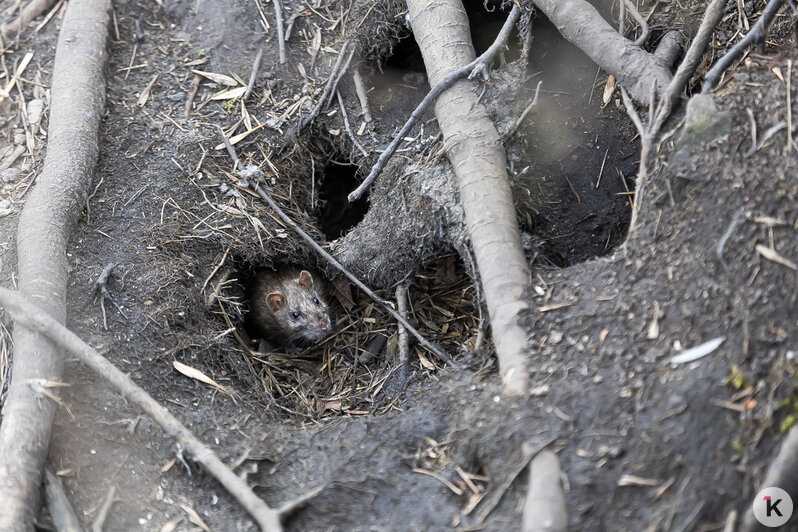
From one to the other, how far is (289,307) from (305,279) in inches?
11.5

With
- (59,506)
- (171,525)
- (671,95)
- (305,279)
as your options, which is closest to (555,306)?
(671,95)

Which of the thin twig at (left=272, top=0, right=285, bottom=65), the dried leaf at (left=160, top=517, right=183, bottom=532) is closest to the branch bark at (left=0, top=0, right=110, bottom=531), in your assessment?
the dried leaf at (left=160, top=517, right=183, bottom=532)

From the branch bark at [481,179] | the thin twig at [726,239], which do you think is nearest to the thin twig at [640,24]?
the branch bark at [481,179]

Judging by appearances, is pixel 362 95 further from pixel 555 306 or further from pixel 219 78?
pixel 555 306

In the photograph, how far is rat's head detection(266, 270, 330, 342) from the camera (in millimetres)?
5770

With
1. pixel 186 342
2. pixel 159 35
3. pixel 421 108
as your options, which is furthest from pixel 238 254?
pixel 159 35

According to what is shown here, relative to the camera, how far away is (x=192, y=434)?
136 inches

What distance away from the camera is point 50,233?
4207mm

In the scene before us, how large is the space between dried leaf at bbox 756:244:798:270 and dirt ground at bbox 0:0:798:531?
2cm

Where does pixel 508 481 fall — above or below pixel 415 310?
Answer: above

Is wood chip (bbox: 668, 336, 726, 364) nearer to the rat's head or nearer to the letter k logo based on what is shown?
the letter k logo

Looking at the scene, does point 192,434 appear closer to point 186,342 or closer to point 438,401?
point 186,342

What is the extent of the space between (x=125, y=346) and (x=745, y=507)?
3.36m

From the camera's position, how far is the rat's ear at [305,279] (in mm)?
5879
